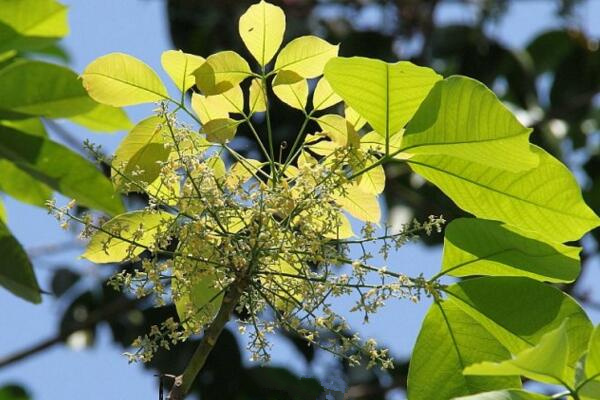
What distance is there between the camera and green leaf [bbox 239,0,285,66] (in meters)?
1.08

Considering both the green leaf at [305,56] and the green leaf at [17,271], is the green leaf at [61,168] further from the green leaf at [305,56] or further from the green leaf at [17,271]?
the green leaf at [305,56]

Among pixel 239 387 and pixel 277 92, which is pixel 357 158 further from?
pixel 239 387

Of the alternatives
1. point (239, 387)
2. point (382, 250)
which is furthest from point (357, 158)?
point (239, 387)

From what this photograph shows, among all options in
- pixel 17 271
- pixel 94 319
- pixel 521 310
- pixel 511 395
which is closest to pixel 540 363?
pixel 511 395

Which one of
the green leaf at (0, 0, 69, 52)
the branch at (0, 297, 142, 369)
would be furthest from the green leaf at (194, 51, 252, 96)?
the branch at (0, 297, 142, 369)

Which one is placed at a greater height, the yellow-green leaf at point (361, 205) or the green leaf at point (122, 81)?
the green leaf at point (122, 81)

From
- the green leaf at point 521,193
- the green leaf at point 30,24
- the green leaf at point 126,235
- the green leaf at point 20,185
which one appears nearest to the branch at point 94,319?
the green leaf at point 20,185

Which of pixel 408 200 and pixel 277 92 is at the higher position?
pixel 408 200

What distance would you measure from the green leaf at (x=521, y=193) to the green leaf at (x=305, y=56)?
0.44 ft

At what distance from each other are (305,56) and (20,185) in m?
0.75

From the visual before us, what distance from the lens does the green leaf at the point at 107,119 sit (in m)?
1.66

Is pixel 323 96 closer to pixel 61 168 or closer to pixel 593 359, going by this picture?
pixel 593 359

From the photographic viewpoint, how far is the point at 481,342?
3.42ft

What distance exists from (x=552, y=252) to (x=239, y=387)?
1.44 metres
